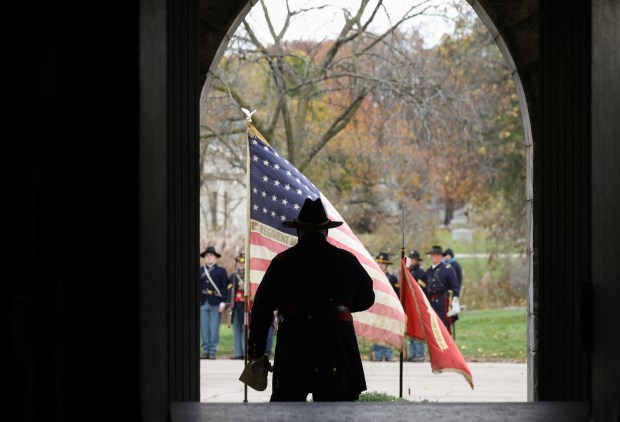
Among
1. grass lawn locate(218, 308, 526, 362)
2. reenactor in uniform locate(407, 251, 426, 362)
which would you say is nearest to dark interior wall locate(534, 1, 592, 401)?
reenactor in uniform locate(407, 251, 426, 362)

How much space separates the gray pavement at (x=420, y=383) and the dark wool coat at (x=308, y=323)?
5825mm

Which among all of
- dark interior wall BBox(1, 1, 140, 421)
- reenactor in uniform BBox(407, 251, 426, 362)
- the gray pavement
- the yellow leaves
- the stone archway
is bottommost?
the gray pavement

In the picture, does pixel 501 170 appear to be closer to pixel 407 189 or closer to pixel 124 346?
pixel 407 189

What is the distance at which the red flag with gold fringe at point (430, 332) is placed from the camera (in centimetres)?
985

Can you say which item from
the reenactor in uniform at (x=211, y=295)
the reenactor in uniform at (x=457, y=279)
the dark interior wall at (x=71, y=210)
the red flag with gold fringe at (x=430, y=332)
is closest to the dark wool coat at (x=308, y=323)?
the red flag with gold fringe at (x=430, y=332)

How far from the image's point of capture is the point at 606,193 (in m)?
3.11

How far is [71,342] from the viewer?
257cm

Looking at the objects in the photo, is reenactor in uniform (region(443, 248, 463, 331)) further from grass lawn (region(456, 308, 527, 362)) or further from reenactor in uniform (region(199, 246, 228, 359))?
reenactor in uniform (region(199, 246, 228, 359))

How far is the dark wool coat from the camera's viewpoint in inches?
267

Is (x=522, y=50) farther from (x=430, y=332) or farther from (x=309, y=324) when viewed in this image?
(x=309, y=324)

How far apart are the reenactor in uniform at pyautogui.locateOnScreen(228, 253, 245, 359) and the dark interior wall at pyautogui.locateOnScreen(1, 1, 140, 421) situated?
15.2 metres

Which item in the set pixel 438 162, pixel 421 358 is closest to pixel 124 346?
pixel 421 358

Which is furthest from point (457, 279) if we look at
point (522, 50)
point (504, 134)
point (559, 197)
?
point (559, 197)

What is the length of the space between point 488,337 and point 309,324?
15.7 metres
